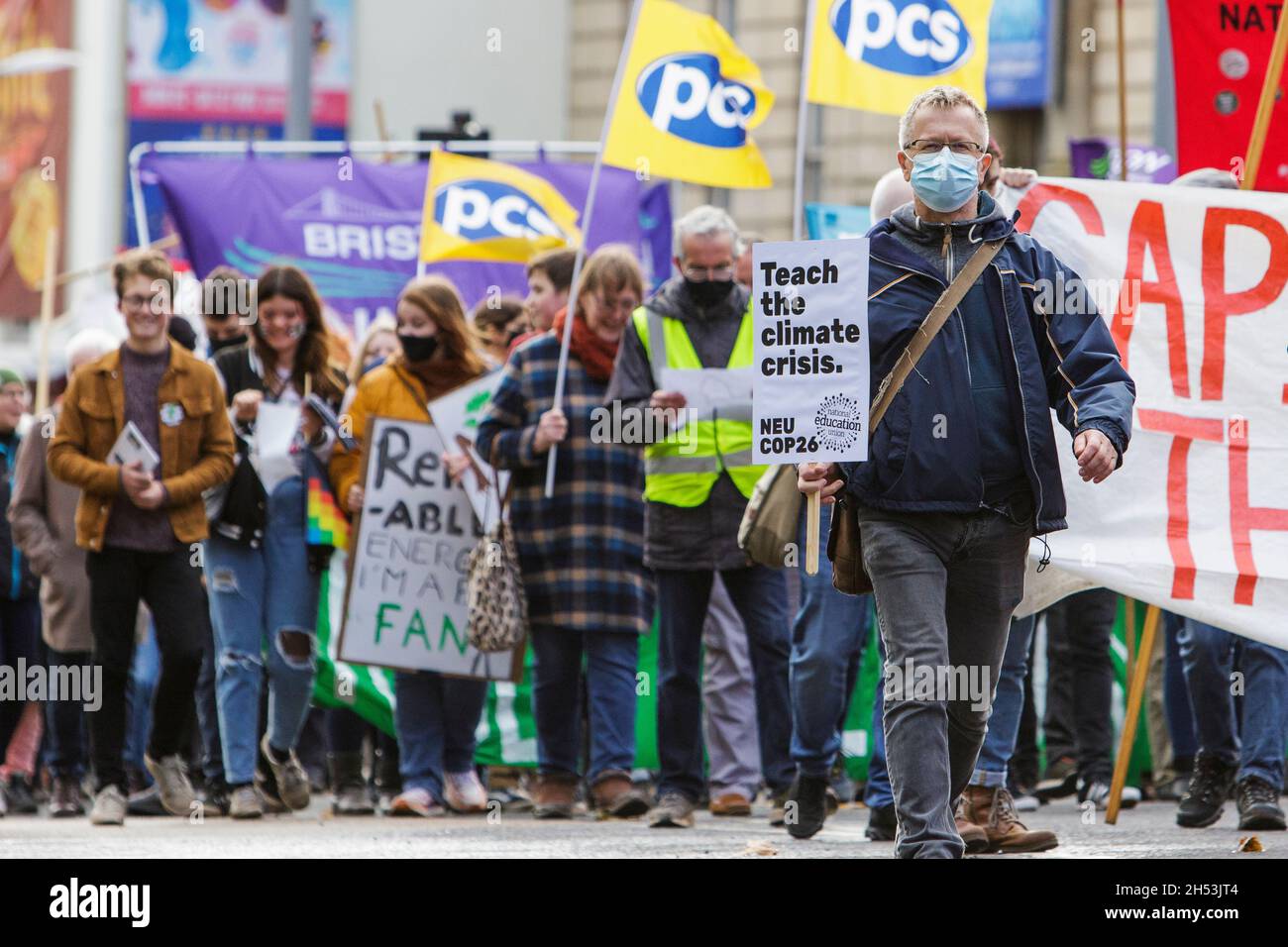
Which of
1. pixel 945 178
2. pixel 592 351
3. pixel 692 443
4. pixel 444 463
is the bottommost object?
pixel 444 463

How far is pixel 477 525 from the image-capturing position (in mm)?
10312

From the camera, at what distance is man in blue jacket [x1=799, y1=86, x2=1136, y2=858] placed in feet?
21.0

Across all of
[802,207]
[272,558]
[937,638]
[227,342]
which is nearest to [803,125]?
[802,207]

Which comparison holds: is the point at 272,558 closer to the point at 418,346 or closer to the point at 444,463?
the point at 444,463

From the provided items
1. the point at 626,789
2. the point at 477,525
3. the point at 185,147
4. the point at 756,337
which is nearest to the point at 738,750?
the point at 626,789

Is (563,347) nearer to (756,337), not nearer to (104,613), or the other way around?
(104,613)

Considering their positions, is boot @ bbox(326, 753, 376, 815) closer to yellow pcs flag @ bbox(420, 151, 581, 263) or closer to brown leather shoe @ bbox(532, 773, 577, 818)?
brown leather shoe @ bbox(532, 773, 577, 818)

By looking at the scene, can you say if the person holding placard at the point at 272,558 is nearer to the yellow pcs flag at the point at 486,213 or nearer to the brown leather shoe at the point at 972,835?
the yellow pcs flag at the point at 486,213

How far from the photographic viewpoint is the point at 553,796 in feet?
32.1

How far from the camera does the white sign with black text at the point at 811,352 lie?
21.4 ft

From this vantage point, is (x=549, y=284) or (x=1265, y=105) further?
(x=549, y=284)

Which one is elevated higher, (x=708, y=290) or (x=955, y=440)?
(x=708, y=290)

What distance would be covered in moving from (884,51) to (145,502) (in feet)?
10.5

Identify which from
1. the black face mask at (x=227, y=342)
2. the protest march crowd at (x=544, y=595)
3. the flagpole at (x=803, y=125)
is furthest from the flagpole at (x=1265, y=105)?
the black face mask at (x=227, y=342)
